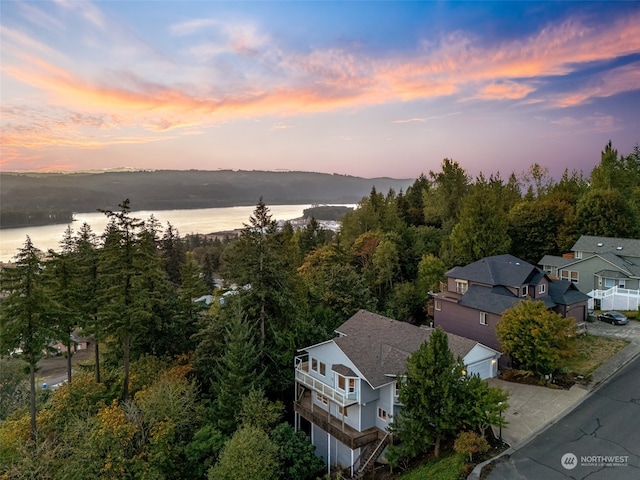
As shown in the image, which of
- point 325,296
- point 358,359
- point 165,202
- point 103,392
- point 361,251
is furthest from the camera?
point 165,202

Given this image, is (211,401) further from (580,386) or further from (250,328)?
(580,386)

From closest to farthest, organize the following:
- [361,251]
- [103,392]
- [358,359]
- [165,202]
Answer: [358,359] → [103,392] → [361,251] → [165,202]

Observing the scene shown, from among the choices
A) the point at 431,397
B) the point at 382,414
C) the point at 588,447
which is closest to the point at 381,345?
the point at 382,414

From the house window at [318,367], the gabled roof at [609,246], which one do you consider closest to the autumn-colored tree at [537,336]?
the house window at [318,367]

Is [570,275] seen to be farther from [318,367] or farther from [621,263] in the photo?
[318,367]

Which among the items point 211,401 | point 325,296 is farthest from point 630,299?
point 211,401

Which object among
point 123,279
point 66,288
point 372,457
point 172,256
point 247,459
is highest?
point 123,279

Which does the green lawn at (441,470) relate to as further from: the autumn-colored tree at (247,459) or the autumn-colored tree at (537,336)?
Result: the autumn-colored tree at (537,336)
